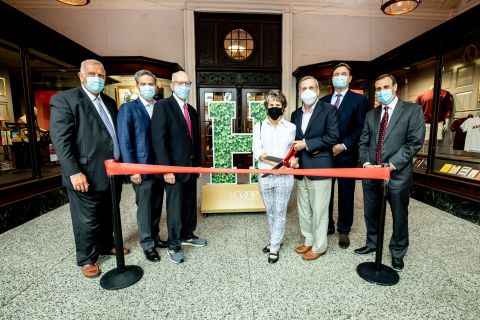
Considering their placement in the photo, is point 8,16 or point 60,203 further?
point 60,203

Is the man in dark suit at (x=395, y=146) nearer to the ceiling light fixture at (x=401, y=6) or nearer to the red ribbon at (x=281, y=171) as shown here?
the red ribbon at (x=281, y=171)

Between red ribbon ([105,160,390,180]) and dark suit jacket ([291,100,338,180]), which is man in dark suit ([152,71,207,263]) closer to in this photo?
red ribbon ([105,160,390,180])

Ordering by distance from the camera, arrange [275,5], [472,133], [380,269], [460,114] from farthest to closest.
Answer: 1. [275,5]
2. [460,114]
3. [472,133]
4. [380,269]

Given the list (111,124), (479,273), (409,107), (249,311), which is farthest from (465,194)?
(111,124)

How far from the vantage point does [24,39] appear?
11.9 feet

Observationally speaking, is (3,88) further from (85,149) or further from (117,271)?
(117,271)

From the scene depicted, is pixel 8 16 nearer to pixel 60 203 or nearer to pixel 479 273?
pixel 60 203

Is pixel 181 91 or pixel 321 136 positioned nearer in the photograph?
pixel 321 136

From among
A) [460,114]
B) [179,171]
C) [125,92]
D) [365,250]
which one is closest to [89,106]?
[179,171]

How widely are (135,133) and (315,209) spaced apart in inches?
70.1

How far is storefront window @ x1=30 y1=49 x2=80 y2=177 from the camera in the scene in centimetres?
457

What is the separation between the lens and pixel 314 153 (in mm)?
2182

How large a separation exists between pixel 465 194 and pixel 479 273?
187cm

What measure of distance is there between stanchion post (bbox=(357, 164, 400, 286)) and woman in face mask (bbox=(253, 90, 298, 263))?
0.73 metres
